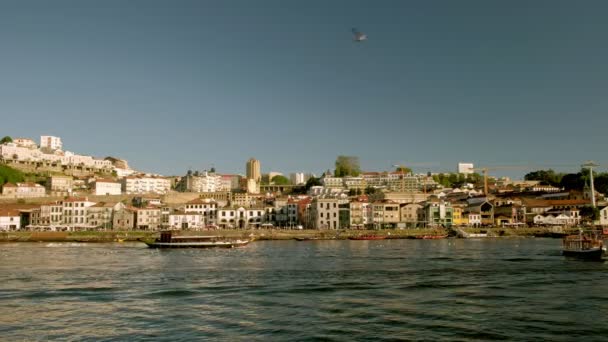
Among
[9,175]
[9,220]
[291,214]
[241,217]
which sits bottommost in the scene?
[241,217]

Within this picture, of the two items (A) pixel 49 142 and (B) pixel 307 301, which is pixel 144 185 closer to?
(A) pixel 49 142

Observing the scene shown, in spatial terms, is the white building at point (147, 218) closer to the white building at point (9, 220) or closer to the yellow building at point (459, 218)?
the white building at point (9, 220)

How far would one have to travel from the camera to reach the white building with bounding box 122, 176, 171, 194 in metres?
133

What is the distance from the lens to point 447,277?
2869 centimetres

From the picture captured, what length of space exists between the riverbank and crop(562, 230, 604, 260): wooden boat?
3616 cm

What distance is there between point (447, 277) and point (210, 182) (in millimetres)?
129795

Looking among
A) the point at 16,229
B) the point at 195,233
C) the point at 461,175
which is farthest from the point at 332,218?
the point at 461,175

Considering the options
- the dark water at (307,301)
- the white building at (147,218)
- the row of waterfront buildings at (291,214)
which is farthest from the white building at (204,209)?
the dark water at (307,301)

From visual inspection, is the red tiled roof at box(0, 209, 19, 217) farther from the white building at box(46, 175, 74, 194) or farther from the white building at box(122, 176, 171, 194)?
the white building at box(122, 176, 171, 194)

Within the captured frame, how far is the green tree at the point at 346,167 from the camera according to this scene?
166m

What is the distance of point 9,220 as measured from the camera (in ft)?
275

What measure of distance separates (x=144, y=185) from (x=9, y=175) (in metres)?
29.6

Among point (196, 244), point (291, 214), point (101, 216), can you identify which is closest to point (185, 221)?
point (101, 216)

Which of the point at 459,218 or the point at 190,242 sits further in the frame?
the point at 459,218
